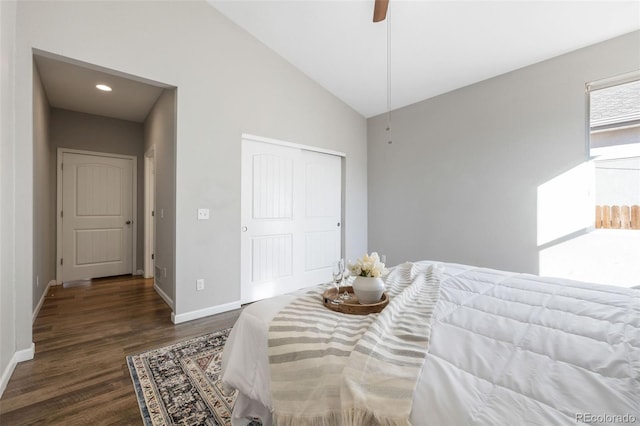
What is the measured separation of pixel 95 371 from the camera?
75.0 inches

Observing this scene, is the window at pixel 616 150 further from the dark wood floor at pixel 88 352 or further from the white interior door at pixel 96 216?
the white interior door at pixel 96 216

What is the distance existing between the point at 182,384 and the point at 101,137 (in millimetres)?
4415

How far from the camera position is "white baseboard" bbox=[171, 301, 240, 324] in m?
2.72

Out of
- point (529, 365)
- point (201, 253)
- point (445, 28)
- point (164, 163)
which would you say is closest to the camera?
point (529, 365)

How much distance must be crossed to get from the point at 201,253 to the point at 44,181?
2.44m

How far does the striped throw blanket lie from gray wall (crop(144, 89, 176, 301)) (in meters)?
2.25

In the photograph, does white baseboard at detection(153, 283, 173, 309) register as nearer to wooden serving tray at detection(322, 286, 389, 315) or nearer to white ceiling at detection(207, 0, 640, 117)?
wooden serving tray at detection(322, 286, 389, 315)

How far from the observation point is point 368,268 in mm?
1331

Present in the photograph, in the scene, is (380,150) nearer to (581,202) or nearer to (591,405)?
(581,202)

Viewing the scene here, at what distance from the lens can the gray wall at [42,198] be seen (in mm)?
2793

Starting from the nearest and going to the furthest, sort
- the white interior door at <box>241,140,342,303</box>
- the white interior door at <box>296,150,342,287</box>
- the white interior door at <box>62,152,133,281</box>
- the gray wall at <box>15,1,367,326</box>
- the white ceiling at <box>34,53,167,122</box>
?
1. the gray wall at <box>15,1,367,326</box>
2. the white ceiling at <box>34,53,167,122</box>
3. the white interior door at <box>241,140,342,303</box>
4. the white interior door at <box>296,150,342,287</box>
5. the white interior door at <box>62,152,133,281</box>

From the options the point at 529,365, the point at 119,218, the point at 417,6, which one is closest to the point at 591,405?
the point at 529,365

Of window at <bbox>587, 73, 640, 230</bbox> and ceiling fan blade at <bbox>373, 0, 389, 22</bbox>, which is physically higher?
ceiling fan blade at <bbox>373, 0, 389, 22</bbox>

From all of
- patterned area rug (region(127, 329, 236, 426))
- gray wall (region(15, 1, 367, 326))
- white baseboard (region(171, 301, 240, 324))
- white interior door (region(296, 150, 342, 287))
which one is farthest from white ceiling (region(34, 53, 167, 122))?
patterned area rug (region(127, 329, 236, 426))
